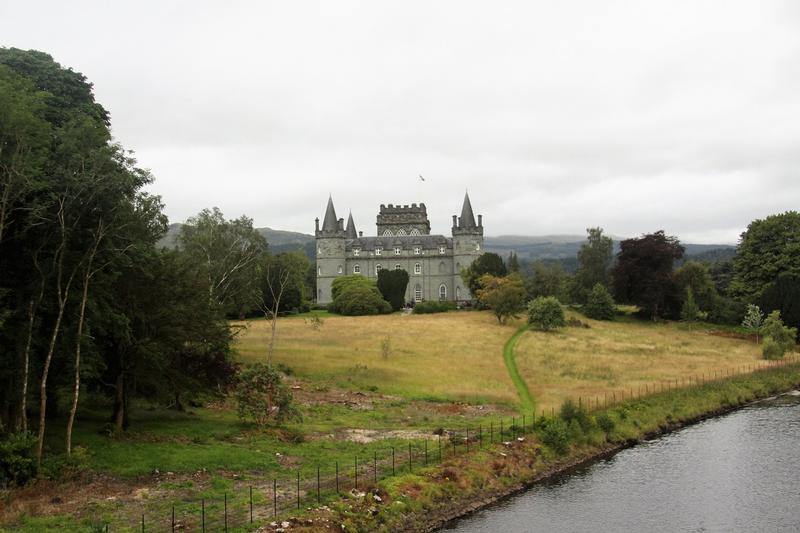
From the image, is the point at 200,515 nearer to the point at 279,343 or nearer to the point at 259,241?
the point at 259,241

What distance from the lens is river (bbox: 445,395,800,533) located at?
24312mm

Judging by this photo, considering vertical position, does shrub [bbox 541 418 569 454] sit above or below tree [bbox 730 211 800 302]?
below

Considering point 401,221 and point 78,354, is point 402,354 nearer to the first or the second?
point 78,354

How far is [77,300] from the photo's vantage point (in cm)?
2580

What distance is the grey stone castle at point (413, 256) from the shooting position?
370 ft

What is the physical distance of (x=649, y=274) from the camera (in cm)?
8494

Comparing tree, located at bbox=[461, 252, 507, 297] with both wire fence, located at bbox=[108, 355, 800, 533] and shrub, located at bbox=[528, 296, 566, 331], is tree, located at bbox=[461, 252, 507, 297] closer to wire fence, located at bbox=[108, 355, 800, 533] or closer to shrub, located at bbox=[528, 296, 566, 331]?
shrub, located at bbox=[528, 296, 566, 331]

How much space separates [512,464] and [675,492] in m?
6.89

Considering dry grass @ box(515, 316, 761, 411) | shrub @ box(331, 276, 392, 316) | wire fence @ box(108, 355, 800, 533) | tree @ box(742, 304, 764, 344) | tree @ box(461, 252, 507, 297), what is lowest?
wire fence @ box(108, 355, 800, 533)

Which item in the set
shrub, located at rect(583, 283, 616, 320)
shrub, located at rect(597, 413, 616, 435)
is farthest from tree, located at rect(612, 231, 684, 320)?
shrub, located at rect(597, 413, 616, 435)

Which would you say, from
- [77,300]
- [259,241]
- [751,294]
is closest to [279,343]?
[259,241]

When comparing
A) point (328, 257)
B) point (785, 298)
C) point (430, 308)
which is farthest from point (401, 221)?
point (785, 298)

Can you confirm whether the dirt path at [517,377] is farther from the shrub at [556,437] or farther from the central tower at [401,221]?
the central tower at [401,221]

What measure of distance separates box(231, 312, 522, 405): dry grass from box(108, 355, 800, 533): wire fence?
804cm
